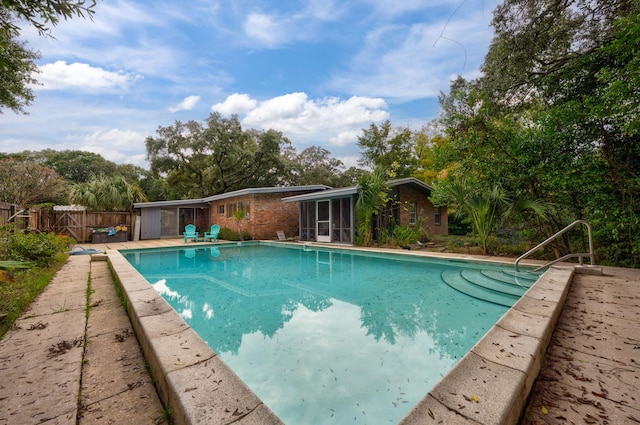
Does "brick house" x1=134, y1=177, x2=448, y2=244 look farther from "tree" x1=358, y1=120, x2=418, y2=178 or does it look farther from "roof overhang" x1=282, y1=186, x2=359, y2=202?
"tree" x1=358, y1=120, x2=418, y2=178

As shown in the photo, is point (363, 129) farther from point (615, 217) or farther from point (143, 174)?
point (143, 174)

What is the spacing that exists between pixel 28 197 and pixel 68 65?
1060cm

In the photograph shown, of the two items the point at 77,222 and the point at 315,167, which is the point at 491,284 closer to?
the point at 77,222

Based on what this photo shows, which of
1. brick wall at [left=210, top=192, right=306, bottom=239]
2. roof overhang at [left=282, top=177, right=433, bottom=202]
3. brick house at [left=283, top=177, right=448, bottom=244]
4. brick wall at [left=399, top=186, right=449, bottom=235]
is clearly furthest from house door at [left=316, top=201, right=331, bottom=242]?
brick wall at [left=399, top=186, right=449, bottom=235]

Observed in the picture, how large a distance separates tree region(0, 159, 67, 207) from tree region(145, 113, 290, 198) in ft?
22.1

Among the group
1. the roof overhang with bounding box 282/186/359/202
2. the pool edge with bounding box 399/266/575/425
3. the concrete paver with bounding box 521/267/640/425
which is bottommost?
the concrete paver with bounding box 521/267/640/425

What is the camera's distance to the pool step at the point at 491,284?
4312mm

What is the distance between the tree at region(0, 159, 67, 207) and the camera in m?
15.0

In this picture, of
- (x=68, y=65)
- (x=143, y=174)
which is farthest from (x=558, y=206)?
(x=143, y=174)

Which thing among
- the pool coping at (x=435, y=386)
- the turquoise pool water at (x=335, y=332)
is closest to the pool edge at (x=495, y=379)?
the pool coping at (x=435, y=386)

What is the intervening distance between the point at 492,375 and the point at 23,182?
22502 mm

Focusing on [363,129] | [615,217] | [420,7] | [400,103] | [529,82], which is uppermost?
[363,129]

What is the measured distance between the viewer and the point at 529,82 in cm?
639

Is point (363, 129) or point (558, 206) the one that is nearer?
point (558, 206)
